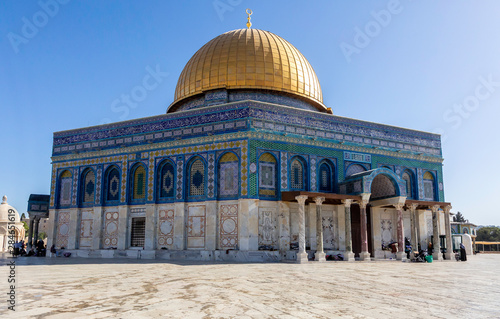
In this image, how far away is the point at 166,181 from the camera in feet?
73.2

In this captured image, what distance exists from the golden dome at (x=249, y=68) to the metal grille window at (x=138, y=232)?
767 centimetres

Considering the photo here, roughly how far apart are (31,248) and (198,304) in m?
22.4

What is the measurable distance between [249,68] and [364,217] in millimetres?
10097

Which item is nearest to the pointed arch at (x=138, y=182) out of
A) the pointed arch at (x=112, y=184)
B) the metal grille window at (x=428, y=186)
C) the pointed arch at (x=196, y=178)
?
the pointed arch at (x=112, y=184)

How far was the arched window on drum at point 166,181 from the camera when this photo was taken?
22094 millimetres

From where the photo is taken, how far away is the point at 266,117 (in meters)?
21.1

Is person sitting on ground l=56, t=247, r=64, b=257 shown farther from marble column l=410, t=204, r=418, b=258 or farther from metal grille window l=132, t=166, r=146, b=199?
marble column l=410, t=204, r=418, b=258

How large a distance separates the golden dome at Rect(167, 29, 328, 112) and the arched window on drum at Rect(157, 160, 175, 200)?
5.03 m

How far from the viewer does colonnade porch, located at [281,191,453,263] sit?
19.4 metres

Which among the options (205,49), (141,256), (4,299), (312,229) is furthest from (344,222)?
(4,299)

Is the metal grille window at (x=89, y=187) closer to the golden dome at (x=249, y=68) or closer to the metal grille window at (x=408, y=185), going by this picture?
the golden dome at (x=249, y=68)

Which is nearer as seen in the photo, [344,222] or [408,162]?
[344,222]

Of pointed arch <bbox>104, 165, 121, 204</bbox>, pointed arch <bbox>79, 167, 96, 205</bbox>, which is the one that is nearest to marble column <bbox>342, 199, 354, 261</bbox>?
pointed arch <bbox>104, 165, 121, 204</bbox>

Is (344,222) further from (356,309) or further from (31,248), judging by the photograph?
(31,248)
